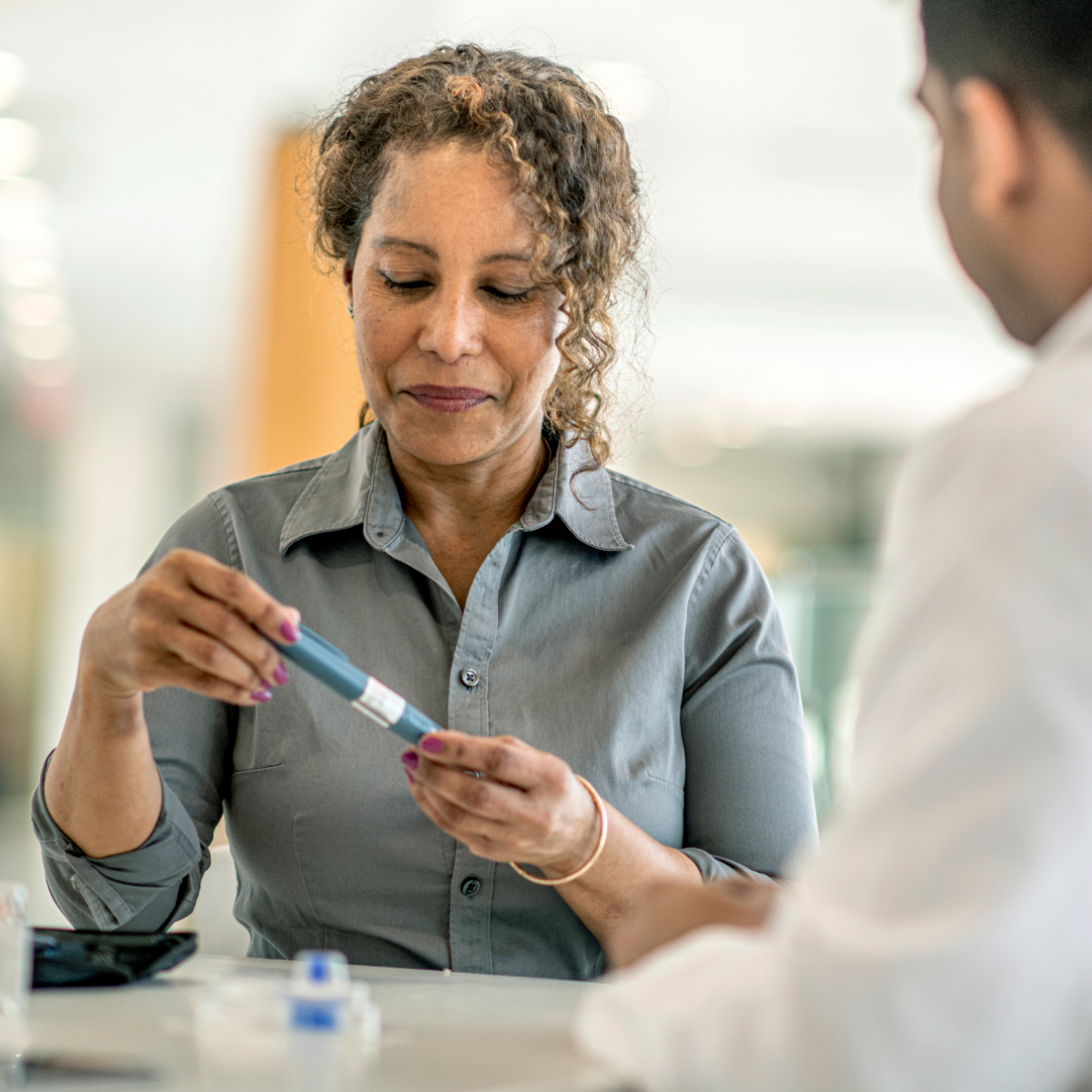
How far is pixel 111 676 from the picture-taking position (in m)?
1.15

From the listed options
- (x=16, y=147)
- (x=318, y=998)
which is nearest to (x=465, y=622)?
(x=318, y=998)

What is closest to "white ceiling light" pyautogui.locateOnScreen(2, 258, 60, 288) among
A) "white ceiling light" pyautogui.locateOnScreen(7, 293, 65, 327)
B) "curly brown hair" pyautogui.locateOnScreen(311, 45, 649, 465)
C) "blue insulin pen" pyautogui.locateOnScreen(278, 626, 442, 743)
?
"white ceiling light" pyautogui.locateOnScreen(7, 293, 65, 327)

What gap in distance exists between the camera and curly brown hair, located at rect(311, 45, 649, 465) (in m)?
1.46

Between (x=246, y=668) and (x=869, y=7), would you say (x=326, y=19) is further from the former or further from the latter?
(x=246, y=668)

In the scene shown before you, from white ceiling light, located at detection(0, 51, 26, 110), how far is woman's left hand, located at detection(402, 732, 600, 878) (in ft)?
12.5

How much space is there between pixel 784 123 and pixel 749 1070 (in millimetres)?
4642

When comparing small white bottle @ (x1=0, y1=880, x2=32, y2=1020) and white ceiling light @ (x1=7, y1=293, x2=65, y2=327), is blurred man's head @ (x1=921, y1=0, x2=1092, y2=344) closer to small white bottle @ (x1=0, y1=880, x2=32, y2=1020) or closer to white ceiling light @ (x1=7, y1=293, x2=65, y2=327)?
small white bottle @ (x1=0, y1=880, x2=32, y2=1020)

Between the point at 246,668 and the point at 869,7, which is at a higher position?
the point at 869,7

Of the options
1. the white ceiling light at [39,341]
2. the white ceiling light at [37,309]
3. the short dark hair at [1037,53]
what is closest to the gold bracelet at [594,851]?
the short dark hair at [1037,53]

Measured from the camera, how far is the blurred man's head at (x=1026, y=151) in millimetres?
707

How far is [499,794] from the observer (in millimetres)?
1075

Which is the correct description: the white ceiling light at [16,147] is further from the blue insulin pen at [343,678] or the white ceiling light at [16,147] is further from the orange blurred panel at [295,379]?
the blue insulin pen at [343,678]

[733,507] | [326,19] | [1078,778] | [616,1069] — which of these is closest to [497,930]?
[616,1069]

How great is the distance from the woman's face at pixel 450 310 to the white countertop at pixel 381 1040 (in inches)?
24.3
